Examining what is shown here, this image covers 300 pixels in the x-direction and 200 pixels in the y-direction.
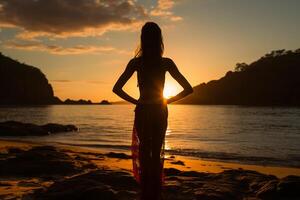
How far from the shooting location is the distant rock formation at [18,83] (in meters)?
179

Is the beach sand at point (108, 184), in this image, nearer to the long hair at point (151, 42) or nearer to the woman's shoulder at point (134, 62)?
the woman's shoulder at point (134, 62)

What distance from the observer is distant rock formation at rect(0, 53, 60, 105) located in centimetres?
17925

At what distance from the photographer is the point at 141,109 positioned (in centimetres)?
502

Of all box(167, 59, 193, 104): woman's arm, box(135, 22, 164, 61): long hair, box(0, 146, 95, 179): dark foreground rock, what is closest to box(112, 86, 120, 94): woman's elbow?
box(135, 22, 164, 61): long hair

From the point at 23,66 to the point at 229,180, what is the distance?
662 feet

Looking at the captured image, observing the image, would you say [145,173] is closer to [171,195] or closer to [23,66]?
[171,195]

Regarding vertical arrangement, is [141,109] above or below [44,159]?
above

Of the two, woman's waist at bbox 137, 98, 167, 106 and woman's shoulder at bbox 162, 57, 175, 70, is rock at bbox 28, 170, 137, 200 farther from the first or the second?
woman's shoulder at bbox 162, 57, 175, 70

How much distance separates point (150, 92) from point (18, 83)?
188991 mm

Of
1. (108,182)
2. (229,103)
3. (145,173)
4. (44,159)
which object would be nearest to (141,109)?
(145,173)

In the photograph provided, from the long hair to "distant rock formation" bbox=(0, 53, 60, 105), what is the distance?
18256 centimetres

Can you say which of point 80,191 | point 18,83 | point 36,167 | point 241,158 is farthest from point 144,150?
point 18,83

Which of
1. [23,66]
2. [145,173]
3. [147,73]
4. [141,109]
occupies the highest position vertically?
[23,66]

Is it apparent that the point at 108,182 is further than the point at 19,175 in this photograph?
No
